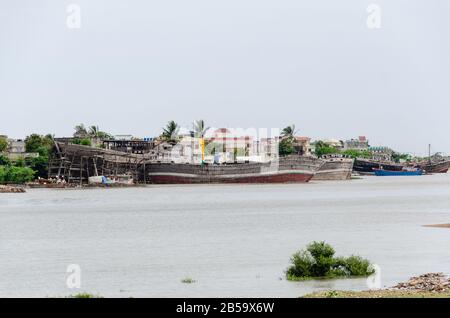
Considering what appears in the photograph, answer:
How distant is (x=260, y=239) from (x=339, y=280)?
68.6ft

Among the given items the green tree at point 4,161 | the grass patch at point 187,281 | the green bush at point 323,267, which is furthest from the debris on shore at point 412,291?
the green tree at point 4,161

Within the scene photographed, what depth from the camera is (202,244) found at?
183ft

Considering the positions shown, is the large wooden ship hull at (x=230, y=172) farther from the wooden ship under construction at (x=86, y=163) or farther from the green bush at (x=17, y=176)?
the green bush at (x=17, y=176)

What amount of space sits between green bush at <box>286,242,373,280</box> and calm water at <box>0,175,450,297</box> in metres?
0.88

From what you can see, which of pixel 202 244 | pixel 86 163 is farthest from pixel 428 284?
pixel 86 163

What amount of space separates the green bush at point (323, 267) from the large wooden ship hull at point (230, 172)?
136 metres

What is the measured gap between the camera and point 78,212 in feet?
299

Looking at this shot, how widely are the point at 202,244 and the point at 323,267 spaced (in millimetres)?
18057

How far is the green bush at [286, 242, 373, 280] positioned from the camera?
126ft

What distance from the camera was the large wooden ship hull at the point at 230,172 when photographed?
177 m

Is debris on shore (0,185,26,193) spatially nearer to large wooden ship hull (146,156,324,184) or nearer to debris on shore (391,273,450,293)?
large wooden ship hull (146,156,324,184)

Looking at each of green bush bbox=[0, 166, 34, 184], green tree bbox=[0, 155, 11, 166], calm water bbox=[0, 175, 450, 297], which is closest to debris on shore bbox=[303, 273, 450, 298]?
calm water bbox=[0, 175, 450, 297]

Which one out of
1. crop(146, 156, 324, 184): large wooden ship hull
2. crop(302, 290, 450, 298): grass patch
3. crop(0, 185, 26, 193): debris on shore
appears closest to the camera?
crop(302, 290, 450, 298): grass patch
